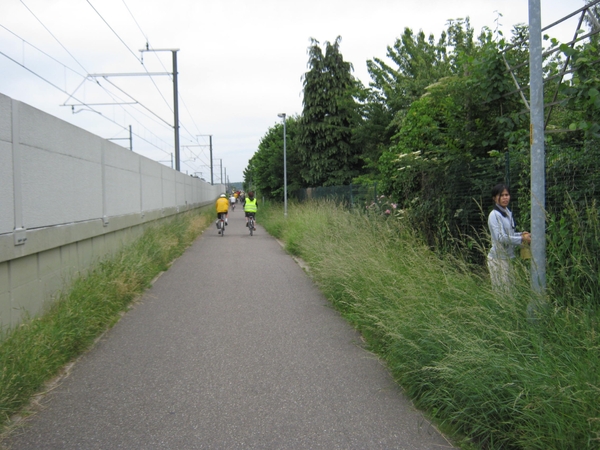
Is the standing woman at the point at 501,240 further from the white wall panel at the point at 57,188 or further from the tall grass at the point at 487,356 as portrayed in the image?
the white wall panel at the point at 57,188

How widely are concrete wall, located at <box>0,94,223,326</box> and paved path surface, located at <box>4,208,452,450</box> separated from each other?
94 centimetres

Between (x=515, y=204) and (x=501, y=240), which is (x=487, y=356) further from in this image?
(x=515, y=204)

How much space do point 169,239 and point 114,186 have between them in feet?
14.5

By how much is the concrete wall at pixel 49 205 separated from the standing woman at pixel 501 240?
4365 mm

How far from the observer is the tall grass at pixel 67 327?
428cm

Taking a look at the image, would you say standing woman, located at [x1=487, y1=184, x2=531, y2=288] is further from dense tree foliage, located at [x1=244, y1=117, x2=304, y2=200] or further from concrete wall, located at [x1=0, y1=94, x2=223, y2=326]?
dense tree foliage, located at [x1=244, y1=117, x2=304, y2=200]

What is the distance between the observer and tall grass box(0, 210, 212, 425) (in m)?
4.28

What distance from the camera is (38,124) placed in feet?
21.2

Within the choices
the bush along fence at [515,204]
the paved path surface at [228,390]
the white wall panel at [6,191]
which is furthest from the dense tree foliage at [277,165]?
the white wall panel at [6,191]

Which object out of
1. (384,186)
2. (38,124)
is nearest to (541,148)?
(38,124)

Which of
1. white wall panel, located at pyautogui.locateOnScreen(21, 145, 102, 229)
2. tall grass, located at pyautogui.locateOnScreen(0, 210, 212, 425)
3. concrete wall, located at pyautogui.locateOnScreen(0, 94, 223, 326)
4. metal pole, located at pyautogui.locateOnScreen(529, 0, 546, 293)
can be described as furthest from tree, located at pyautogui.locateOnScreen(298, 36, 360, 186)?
metal pole, located at pyautogui.locateOnScreen(529, 0, 546, 293)

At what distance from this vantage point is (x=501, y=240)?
5.57 metres

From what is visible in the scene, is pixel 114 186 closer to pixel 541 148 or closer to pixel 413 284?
pixel 413 284

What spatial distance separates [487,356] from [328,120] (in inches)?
1170
